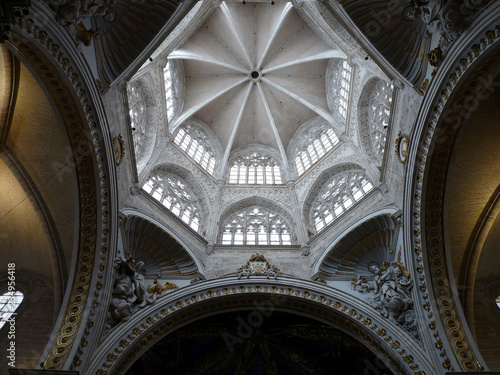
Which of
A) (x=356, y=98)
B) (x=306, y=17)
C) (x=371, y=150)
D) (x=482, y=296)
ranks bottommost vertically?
(x=482, y=296)

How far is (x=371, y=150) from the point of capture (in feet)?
54.1

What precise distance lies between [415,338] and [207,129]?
1611 cm

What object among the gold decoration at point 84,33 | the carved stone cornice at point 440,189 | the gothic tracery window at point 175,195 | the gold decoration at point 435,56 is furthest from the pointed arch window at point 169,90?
the gold decoration at point 435,56

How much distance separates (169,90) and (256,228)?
28.5 ft

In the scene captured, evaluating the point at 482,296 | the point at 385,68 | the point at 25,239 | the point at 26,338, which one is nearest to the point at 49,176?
the point at 25,239

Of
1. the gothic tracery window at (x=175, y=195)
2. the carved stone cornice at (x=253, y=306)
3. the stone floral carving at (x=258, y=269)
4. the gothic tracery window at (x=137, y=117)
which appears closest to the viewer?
the carved stone cornice at (x=253, y=306)

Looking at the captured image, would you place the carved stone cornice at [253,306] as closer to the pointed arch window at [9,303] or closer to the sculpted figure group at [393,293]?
the sculpted figure group at [393,293]

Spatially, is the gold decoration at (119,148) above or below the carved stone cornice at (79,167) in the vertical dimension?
above

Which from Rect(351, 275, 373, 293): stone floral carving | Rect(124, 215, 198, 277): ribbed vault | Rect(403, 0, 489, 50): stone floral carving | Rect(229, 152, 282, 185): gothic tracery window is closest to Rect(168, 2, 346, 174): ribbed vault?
Rect(229, 152, 282, 185): gothic tracery window

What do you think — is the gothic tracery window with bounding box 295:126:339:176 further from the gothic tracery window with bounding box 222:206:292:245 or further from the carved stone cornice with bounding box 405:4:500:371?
the carved stone cornice with bounding box 405:4:500:371

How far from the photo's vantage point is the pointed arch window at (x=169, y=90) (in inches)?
797

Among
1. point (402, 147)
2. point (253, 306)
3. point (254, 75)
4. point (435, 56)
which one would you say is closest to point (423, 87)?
point (435, 56)

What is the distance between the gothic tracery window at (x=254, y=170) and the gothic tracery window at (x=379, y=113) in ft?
19.2

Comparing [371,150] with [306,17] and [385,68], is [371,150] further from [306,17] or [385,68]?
[306,17]
